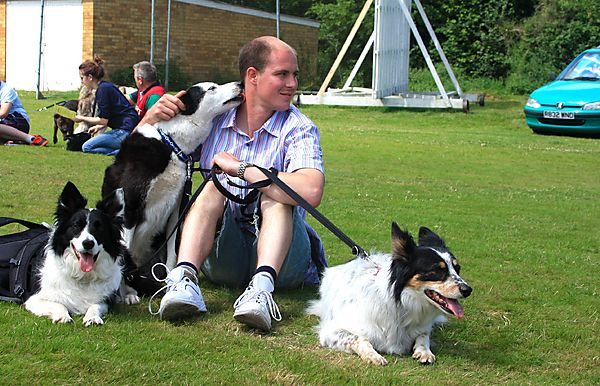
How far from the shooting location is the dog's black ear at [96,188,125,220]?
470 cm

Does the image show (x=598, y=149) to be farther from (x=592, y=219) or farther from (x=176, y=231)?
(x=176, y=231)

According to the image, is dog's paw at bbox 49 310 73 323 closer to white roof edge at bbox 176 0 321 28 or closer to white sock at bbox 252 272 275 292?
white sock at bbox 252 272 275 292

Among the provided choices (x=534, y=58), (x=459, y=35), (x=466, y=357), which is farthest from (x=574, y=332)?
(x=459, y=35)

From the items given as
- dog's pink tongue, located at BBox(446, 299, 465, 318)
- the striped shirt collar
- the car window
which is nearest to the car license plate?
the car window

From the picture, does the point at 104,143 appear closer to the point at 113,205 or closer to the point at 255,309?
the point at 113,205

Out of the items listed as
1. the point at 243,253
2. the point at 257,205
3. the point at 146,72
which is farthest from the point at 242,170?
the point at 146,72

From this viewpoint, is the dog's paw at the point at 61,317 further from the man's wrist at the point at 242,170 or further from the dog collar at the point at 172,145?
the dog collar at the point at 172,145

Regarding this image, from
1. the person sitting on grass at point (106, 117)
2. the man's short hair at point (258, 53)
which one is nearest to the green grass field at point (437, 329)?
the person sitting on grass at point (106, 117)

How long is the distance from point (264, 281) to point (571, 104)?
1411cm

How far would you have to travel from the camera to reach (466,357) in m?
4.38

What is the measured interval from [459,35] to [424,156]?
17.5m

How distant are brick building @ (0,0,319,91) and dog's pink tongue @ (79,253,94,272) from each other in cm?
2187

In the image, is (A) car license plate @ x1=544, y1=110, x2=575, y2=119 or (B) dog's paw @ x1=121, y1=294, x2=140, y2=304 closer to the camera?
(B) dog's paw @ x1=121, y1=294, x2=140, y2=304

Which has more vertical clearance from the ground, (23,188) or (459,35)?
(459,35)
